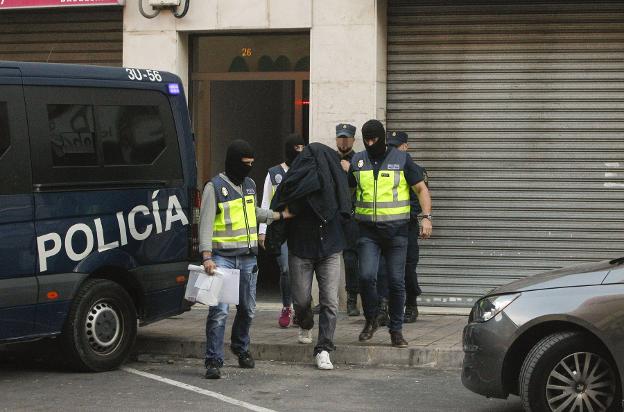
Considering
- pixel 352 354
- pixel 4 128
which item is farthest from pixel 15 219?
pixel 352 354

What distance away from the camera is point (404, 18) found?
13258 mm

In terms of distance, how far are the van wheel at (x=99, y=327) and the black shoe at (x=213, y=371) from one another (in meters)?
0.83

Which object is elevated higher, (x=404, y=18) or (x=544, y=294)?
(x=404, y=18)

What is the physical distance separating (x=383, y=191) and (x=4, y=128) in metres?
3.10

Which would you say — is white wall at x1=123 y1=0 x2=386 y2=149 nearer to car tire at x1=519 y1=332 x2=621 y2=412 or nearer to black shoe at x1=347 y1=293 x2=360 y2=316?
black shoe at x1=347 y1=293 x2=360 y2=316

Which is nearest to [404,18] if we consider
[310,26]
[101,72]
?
[310,26]

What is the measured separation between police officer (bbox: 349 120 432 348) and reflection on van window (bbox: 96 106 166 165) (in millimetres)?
1662

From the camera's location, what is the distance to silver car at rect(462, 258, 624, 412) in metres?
6.85

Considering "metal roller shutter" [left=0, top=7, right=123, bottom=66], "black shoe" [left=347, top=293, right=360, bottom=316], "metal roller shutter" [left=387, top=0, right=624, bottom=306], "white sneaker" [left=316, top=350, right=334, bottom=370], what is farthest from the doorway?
"white sneaker" [left=316, top=350, right=334, bottom=370]

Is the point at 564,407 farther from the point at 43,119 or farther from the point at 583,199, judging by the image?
the point at 583,199

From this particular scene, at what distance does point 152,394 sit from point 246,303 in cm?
126

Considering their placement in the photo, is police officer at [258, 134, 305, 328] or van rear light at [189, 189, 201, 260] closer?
van rear light at [189, 189, 201, 260]

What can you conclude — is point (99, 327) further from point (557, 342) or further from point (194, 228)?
point (557, 342)

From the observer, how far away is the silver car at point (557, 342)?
6.85 m
